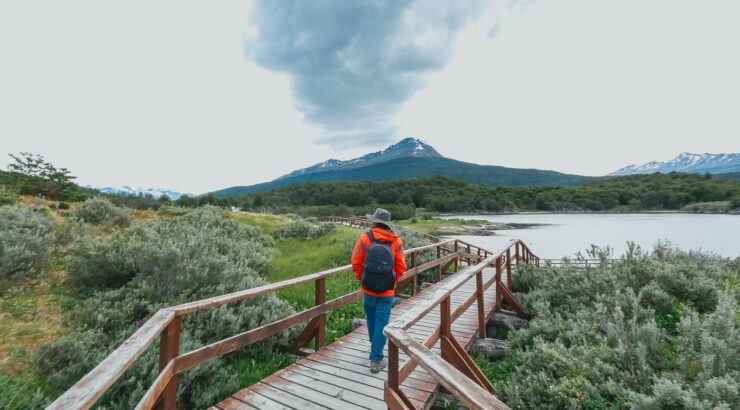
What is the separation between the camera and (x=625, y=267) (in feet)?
20.8

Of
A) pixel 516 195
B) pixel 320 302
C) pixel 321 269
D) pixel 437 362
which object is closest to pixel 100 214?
pixel 321 269

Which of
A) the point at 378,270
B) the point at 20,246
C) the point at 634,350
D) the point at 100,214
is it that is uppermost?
the point at 100,214

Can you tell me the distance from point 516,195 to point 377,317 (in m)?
152

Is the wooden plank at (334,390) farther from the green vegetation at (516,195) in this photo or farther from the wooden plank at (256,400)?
the green vegetation at (516,195)

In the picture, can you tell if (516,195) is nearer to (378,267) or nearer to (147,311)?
(378,267)

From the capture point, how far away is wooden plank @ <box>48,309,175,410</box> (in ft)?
5.72

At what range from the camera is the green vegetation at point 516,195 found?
110 meters

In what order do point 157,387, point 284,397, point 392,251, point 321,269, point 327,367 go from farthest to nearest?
point 321,269, point 327,367, point 392,251, point 284,397, point 157,387

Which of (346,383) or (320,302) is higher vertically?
(320,302)

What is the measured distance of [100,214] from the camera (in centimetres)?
1176

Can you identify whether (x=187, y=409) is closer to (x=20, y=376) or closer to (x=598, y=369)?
(x=20, y=376)

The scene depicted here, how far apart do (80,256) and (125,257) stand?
0.80 meters

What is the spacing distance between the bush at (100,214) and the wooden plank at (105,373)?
35.0ft

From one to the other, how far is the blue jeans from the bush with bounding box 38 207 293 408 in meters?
1.84
